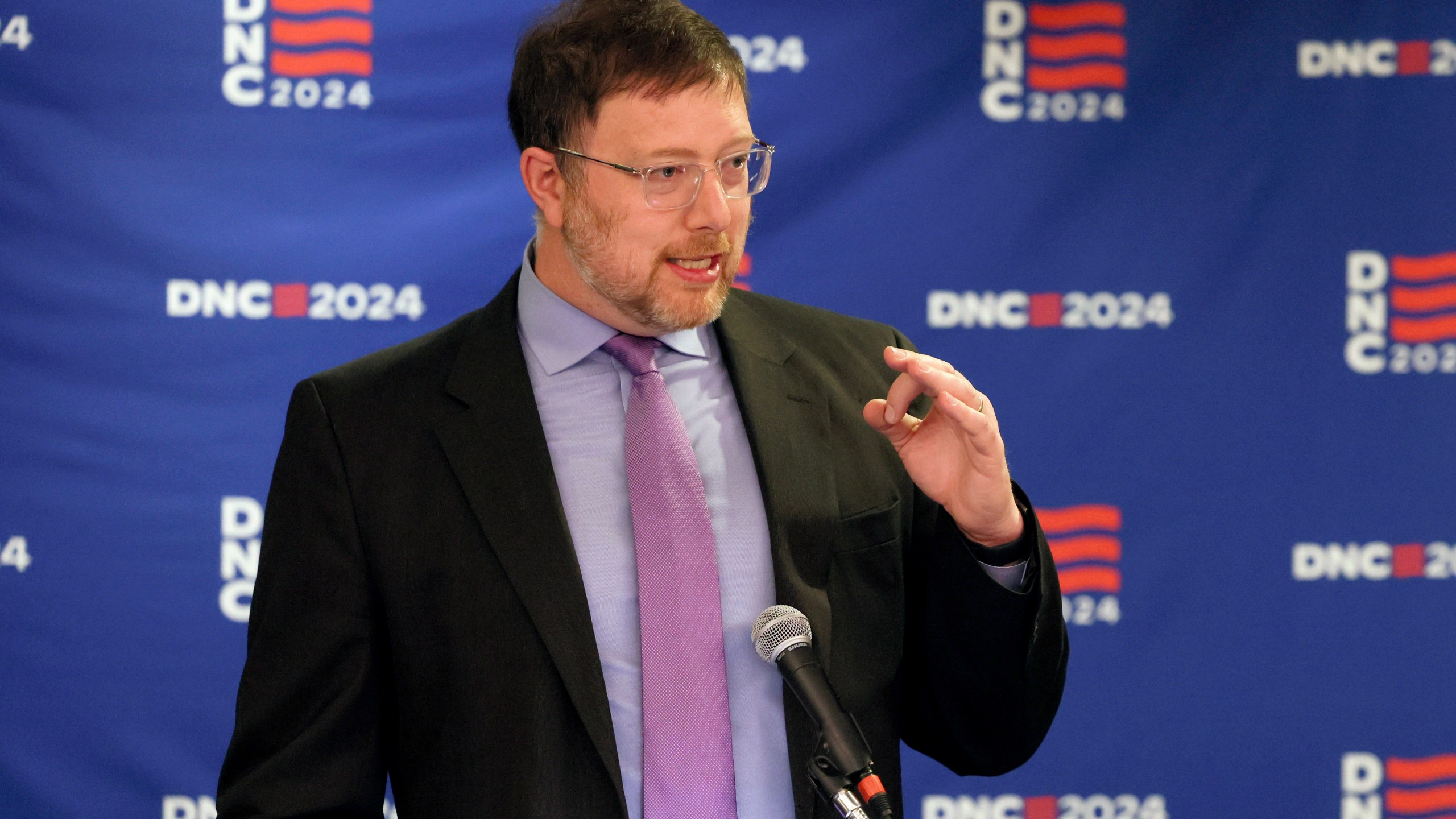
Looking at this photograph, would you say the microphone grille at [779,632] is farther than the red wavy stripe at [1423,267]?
No

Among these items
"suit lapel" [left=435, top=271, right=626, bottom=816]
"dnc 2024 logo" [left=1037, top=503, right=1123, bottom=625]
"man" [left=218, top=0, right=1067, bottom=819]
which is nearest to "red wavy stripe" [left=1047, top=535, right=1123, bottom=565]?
"dnc 2024 logo" [left=1037, top=503, right=1123, bottom=625]

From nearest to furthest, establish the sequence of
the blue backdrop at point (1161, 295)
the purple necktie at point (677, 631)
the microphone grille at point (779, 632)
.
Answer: the microphone grille at point (779, 632) < the purple necktie at point (677, 631) < the blue backdrop at point (1161, 295)

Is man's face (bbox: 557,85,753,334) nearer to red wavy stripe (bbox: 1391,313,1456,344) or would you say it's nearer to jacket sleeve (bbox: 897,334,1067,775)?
jacket sleeve (bbox: 897,334,1067,775)

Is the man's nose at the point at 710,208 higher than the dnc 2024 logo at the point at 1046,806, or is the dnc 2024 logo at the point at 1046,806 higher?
the man's nose at the point at 710,208

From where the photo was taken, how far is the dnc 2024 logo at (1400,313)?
8.87 ft

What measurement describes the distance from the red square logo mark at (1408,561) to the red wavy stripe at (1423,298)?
49cm

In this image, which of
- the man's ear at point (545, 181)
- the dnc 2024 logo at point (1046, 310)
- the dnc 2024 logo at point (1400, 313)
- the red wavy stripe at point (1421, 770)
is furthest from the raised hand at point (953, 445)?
the red wavy stripe at point (1421, 770)

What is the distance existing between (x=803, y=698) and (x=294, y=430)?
621mm

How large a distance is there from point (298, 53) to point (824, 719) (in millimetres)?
2007

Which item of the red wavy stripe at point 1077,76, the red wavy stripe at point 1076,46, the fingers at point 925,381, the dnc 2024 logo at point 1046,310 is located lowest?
the fingers at point 925,381

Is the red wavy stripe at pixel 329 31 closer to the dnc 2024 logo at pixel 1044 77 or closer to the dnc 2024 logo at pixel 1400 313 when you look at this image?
the dnc 2024 logo at pixel 1044 77

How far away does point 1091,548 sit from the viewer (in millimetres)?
2697

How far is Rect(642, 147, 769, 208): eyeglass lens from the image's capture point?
1.34 m

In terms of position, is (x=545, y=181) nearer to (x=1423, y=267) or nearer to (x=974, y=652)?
(x=974, y=652)
